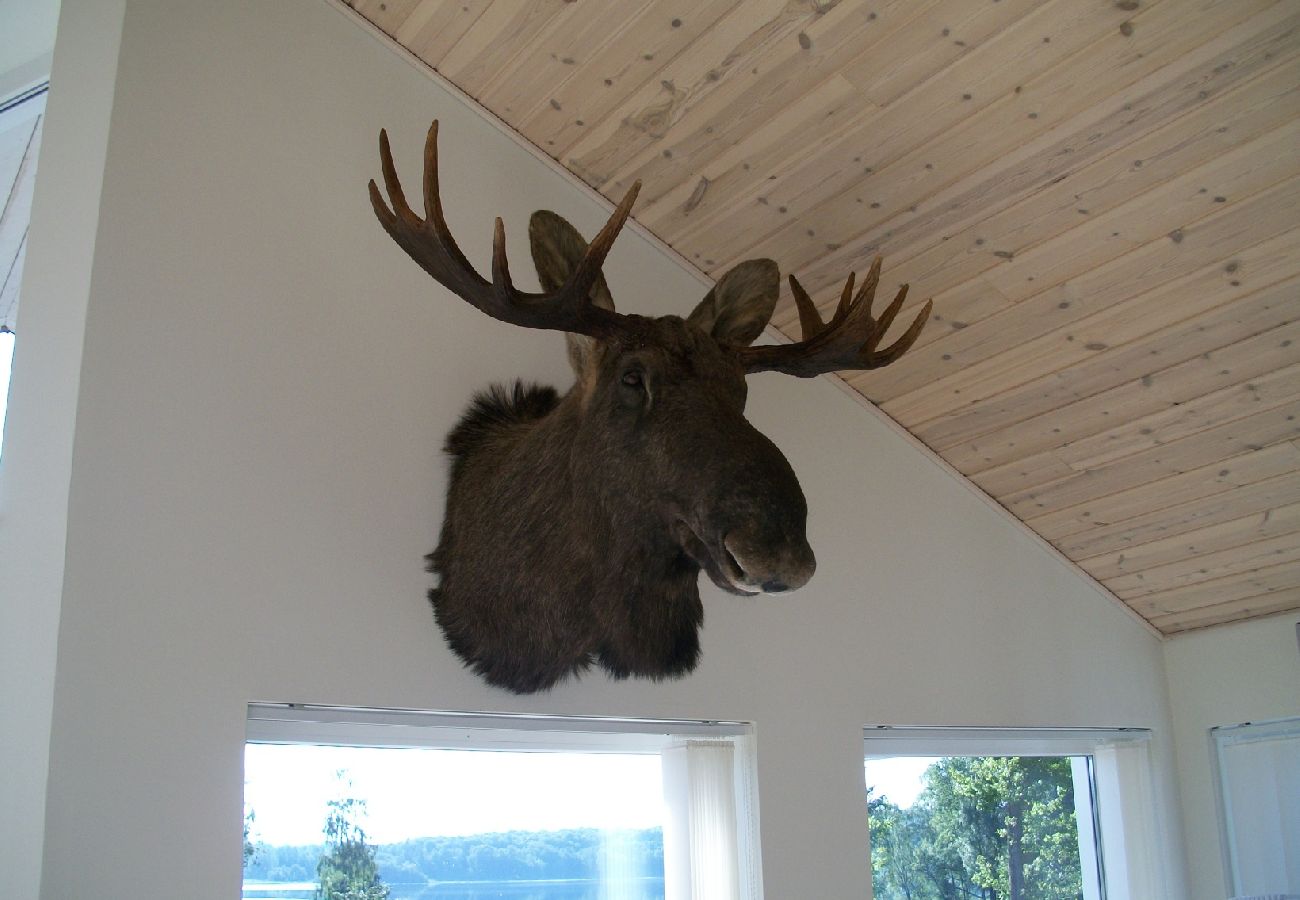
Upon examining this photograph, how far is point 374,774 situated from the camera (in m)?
2.89

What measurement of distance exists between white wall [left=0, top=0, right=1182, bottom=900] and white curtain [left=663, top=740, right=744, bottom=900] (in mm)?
103

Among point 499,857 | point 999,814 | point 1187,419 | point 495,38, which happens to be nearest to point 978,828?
point 999,814

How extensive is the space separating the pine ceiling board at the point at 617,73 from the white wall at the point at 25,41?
3.74ft

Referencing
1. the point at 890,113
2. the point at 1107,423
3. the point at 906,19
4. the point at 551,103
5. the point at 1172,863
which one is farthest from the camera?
the point at 1172,863

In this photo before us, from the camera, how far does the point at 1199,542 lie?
13.1ft

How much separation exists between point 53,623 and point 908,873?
262 cm

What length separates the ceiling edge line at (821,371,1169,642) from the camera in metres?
3.93

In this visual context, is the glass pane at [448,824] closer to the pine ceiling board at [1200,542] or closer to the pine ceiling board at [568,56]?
the pine ceiling board at [568,56]

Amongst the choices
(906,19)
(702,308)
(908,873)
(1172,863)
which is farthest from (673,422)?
(1172,863)

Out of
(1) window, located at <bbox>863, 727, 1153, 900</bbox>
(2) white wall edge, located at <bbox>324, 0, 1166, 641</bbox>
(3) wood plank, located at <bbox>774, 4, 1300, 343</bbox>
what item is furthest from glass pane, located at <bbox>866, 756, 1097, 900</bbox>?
(3) wood plank, located at <bbox>774, 4, 1300, 343</bbox>

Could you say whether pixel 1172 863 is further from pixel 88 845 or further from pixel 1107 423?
pixel 88 845

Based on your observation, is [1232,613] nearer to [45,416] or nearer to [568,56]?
[568,56]

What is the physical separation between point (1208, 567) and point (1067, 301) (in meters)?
1.28

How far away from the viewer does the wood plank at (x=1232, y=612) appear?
4129 millimetres
